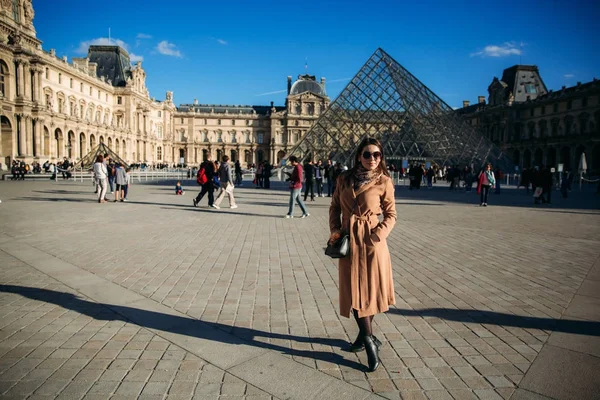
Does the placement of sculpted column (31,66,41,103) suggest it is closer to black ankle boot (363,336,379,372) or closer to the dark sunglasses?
the dark sunglasses

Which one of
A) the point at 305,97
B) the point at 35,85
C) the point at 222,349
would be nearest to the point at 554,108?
the point at 305,97

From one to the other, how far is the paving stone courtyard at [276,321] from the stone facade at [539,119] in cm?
4189

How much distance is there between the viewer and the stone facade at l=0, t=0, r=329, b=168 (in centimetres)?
3397

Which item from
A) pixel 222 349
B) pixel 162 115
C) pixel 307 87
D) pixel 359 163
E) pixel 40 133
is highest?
pixel 307 87

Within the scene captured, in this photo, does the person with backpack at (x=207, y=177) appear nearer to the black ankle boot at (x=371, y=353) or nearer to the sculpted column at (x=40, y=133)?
the black ankle boot at (x=371, y=353)

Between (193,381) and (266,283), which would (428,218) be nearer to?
(266,283)

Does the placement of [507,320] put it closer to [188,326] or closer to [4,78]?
[188,326]

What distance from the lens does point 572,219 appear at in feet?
34.3

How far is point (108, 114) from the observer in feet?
178

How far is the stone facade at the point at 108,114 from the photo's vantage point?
34.0 m

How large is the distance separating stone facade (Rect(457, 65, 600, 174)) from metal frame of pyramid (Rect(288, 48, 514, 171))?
1628 cm

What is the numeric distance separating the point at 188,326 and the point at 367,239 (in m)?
1.68

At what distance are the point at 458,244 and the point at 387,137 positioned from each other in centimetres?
2687

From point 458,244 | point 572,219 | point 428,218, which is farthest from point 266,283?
point 572,219
